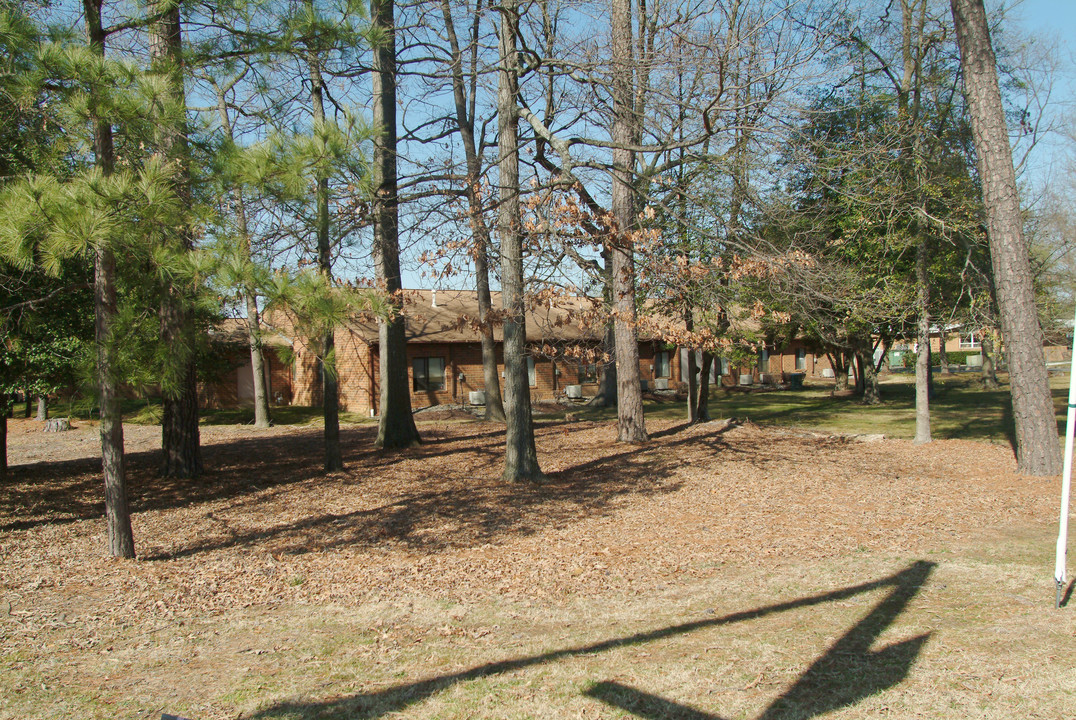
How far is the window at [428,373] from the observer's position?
85.3 feet

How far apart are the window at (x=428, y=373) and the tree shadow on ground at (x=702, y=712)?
21.4m

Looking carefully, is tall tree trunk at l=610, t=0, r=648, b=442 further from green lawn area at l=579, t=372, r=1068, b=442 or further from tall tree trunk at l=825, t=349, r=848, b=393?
tall tree trunk at l=825, t=349, r=848, b=393

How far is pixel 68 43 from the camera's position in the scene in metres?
6.48

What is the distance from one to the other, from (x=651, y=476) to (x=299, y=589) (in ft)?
21.2

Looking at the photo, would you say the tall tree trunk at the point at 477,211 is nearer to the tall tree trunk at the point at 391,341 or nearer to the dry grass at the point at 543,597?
the tall tree trunk at the point at 391,341

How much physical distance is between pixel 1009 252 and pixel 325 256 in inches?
392

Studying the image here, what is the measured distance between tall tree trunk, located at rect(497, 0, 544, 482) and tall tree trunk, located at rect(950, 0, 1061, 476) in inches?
277

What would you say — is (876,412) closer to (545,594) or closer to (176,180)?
(545,594)

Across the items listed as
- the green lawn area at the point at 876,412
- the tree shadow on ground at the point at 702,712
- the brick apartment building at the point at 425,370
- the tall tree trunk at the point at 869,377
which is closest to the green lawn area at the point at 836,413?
the green lawn area at the point at 876,412

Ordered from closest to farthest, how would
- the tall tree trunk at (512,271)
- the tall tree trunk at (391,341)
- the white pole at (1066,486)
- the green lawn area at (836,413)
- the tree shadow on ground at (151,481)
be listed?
the white pole at (1066,486) → the tree shadow on ground at (151,481) → the tall tree trunk at (512,271) → the tall tree trunk at (391,341) → the green lawn area at (836,413)

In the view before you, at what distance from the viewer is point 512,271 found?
10.2m


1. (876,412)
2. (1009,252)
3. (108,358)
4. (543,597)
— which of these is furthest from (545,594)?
(876,412)

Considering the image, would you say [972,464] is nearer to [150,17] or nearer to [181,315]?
[181,315]

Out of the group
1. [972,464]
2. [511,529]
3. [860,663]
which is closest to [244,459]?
[511,529]
